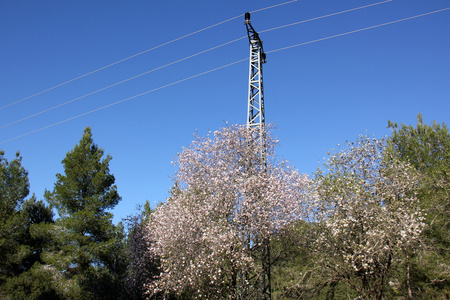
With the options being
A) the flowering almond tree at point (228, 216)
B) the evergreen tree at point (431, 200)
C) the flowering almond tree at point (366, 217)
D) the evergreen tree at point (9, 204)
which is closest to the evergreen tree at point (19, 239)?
the evergreen tree at point (9, 204)

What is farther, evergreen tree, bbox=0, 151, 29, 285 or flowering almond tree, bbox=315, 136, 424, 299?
evergreen tree, bbox=0, 151, 29, 285

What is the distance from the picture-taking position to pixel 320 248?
45.3 feet

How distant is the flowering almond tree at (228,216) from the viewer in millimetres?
13688

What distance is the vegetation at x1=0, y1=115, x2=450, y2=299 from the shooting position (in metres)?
12.7

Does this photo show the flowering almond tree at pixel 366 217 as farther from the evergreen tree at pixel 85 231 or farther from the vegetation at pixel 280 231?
the evergreen tree at pixel 85 231

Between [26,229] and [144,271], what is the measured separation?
33.6 ft

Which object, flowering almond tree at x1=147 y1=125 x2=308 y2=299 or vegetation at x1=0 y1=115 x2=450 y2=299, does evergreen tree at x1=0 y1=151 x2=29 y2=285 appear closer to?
vegetation at x1=0 y1=115 x2=450 y2=299

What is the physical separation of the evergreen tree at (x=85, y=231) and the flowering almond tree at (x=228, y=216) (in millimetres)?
7826

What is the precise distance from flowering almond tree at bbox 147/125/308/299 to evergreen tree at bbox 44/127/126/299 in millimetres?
7826

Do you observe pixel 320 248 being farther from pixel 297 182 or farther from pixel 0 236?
pixel 0 236

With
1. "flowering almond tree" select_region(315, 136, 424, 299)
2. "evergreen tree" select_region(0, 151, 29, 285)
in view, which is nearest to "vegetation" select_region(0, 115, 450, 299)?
"flowering almond tree" select_region(315, 136, 424, 299)

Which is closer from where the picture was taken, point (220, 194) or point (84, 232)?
point (220, 194)

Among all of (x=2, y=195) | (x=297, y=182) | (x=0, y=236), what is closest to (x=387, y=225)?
(x=297, y=182)

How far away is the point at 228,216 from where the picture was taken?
14602 millimetres
